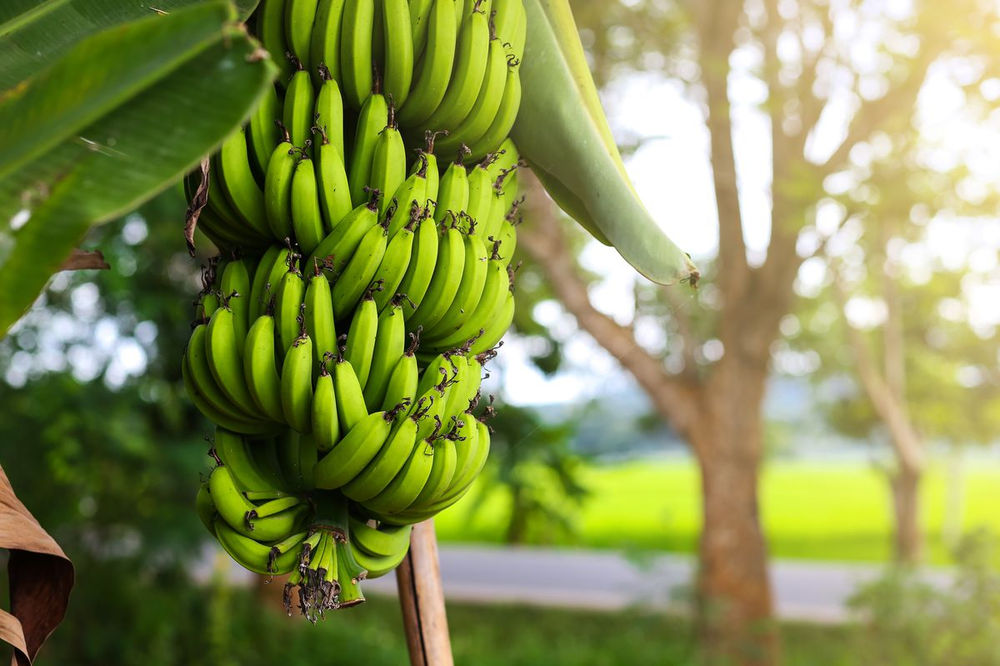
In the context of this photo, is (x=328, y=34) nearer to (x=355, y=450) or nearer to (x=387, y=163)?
(x=387, y=163)

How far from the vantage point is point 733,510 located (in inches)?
202

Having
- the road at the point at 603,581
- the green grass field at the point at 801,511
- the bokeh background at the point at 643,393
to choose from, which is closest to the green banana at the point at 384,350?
the bokeh background at the point at 643,393

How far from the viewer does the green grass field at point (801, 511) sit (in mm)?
16906

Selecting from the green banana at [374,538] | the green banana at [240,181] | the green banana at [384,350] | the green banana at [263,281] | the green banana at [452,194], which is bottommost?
the green banana at [374,538]

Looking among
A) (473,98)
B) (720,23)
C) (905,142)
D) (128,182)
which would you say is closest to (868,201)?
(905,142)

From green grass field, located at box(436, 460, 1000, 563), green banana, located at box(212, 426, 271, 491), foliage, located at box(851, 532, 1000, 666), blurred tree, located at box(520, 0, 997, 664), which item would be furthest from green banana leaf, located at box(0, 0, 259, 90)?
green grass field, located at box(436, 460, 1000, 563)

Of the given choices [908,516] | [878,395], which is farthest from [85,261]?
[908,516]

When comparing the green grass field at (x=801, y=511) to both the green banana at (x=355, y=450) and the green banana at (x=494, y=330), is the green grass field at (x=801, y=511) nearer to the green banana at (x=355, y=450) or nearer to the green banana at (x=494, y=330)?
the green banana at (x=494, y=330)

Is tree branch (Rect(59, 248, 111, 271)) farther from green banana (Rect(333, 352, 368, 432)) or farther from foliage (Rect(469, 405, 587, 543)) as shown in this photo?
foliage (Rect(469, 405, 587, 543))

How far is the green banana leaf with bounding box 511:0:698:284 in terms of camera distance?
3.27 feet

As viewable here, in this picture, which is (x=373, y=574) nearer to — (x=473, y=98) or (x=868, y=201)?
(x=473, y=98)

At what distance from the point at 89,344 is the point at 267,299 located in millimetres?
4491

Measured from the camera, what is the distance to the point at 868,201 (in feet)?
15.2

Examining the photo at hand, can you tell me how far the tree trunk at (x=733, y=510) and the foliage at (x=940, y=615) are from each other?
4.35 ft
